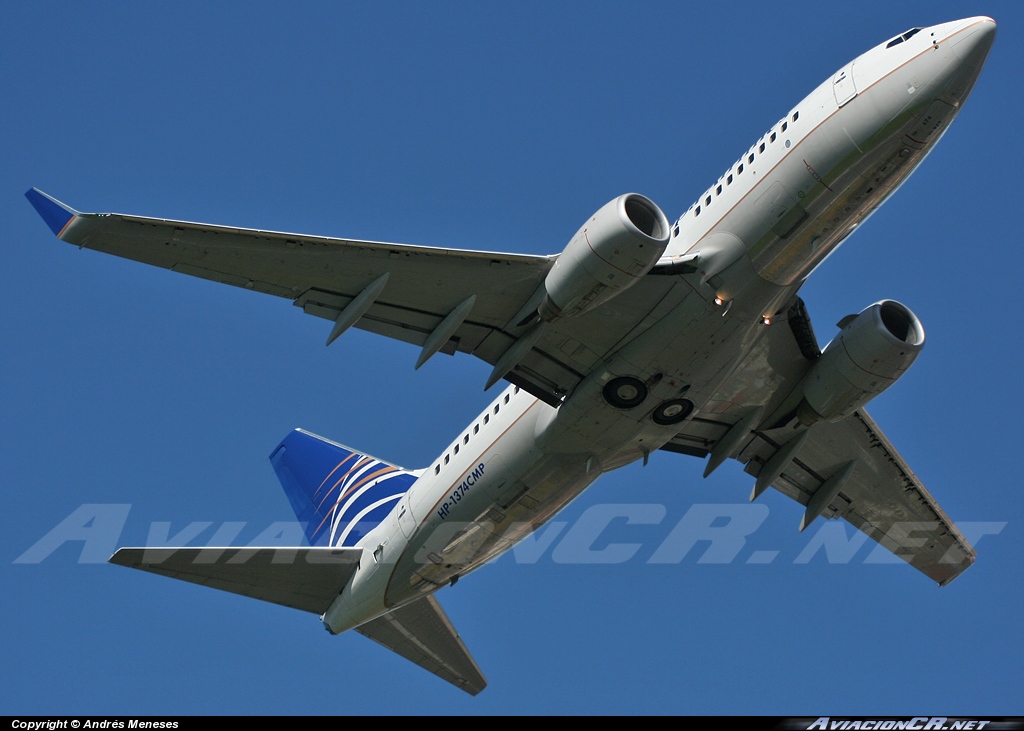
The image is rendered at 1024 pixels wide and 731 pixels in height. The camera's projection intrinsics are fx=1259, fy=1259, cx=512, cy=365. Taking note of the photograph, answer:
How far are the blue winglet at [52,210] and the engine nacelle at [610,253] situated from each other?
31.2ft

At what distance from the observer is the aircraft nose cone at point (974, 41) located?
80.3 feet

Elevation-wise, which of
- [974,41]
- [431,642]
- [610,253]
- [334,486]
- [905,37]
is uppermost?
[974,41]

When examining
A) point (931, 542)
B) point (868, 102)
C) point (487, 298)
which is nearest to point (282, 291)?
point (487, 298)

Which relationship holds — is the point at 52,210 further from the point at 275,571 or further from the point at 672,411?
the point at 672,411

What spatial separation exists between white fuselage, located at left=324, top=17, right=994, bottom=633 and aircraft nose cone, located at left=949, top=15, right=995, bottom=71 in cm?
3

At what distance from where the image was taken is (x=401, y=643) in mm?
33844

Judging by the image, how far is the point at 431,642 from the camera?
111ft

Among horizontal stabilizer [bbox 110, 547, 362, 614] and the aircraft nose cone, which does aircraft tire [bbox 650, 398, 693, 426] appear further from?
the aircraft nose cone

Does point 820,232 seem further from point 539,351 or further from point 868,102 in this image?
point 539,351

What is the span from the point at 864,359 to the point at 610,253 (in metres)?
7.55

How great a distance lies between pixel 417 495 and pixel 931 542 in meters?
14.8

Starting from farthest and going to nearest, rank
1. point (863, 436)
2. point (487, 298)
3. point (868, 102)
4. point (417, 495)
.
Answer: point (863, 436), point (417, 495), point (487, 298), point (868, 102)

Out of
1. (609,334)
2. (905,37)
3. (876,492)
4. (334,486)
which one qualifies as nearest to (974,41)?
(905,37)

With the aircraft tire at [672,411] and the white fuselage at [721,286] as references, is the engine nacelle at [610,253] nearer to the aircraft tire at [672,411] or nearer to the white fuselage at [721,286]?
the white fuselage at [721,286]
